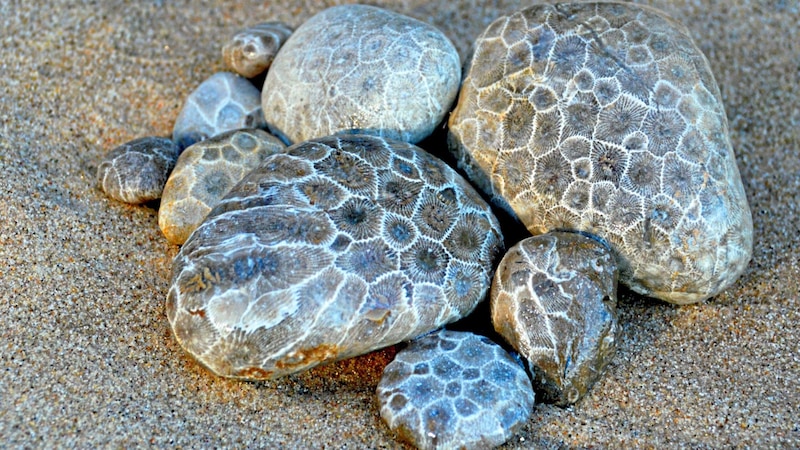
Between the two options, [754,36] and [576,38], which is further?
[754,36]

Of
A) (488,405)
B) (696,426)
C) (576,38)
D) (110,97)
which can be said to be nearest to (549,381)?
Result: (488,405)

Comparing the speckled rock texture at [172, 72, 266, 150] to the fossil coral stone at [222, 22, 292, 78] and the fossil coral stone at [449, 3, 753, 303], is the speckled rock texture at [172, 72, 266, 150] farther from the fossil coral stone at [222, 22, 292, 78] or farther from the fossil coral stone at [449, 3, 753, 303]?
the fossil coral stone at [449, 3, 753, 303]

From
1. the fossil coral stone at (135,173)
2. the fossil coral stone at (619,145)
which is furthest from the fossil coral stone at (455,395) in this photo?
the fossil coral stone at (135,173)

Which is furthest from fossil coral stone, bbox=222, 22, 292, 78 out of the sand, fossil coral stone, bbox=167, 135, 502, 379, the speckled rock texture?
fossil coral stone, bbox=167, 135, 502, 379

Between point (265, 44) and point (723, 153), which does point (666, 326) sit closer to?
point (723, 153)

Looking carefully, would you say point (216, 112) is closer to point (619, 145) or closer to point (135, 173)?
point (135, 173)

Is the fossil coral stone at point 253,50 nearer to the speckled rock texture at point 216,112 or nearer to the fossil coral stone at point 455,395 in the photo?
the speckled rock texture at point 216,112

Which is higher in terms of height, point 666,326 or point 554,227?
point 554,227
